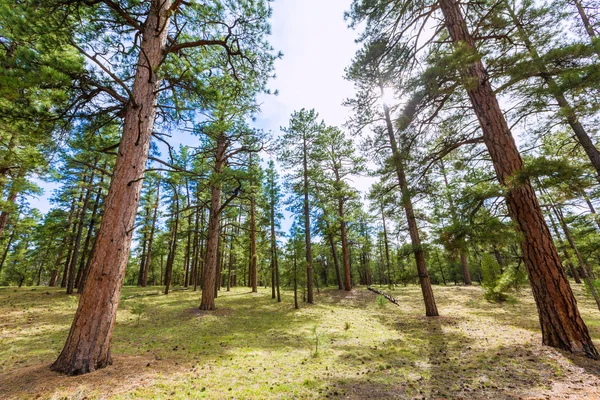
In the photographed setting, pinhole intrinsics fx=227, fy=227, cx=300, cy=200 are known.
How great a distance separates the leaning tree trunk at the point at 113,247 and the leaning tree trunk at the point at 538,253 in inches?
245

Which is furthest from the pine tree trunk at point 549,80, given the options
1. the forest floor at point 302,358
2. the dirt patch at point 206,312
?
the dirt patch at point 206,312

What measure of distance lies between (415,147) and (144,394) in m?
8.09

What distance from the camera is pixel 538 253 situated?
4395 millimetres

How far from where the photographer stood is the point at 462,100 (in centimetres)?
610

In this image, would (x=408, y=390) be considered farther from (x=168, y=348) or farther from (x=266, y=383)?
(x=168, y=348)

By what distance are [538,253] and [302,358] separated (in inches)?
215

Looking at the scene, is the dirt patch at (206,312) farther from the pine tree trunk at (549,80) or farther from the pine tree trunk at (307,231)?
the pine tree trunk at (549,80)

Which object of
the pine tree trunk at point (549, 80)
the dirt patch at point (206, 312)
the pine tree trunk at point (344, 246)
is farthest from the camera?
the pine tree trunk at point (344, 246)

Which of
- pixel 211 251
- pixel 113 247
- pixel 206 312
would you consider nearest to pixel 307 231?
pixel 211 251

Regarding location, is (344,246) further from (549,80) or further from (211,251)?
(549,80)

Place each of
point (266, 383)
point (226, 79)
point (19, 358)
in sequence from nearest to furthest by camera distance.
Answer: point (266, 383) → point (19, 358) → point (226, 79)

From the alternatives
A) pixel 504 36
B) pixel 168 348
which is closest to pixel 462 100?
pixel 504 36

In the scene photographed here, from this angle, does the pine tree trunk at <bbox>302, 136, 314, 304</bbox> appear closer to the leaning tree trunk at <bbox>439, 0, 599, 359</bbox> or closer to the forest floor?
the forest floor

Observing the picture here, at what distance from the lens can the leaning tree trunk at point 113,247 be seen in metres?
3.59
